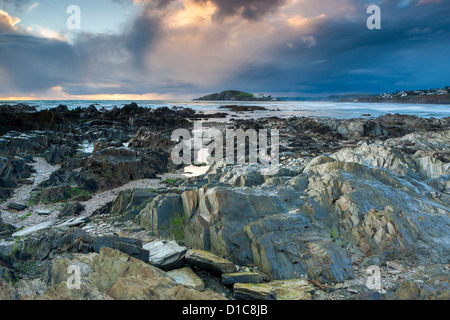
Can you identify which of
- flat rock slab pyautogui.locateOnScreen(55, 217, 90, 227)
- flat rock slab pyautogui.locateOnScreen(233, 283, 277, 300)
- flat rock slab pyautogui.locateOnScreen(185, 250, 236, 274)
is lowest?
flat rock slab pyautogui.locateOnScreen(233, 283, 277, 300)

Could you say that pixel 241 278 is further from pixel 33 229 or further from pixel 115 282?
pixel 33 229

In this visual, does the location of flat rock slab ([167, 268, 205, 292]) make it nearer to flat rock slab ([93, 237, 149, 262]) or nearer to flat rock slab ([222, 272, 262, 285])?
flat rock slab ([222, 272, 262, 285])

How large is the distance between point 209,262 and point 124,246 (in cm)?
206

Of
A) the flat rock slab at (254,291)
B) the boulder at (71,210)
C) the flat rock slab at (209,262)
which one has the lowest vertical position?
the flat rock slab at (254,291)

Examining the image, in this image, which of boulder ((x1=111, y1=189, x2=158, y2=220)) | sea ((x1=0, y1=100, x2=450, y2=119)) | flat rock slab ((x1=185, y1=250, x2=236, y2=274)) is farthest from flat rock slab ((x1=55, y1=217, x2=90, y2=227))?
sea ((x1=0, y1=100, x2=450, y2=119))

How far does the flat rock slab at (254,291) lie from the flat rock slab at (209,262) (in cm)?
60

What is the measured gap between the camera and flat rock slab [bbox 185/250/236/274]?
5.75 metres

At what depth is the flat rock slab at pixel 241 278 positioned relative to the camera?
17.7ft

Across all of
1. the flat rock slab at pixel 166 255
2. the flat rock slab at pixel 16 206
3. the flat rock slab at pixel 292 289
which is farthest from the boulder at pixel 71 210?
the flat rock slab at pixel 292 289

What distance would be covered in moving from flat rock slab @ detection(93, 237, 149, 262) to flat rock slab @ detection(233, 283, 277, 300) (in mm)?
2302

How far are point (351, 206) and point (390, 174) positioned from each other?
11.0 ft

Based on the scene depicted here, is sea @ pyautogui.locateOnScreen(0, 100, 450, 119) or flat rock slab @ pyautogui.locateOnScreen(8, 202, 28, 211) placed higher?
sea @ pyautogui.locateOnScreen(0, 100, 450, 119)

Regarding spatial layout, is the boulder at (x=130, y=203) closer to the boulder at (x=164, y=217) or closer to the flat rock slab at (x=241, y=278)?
the boulder at (x=164, y=217)
